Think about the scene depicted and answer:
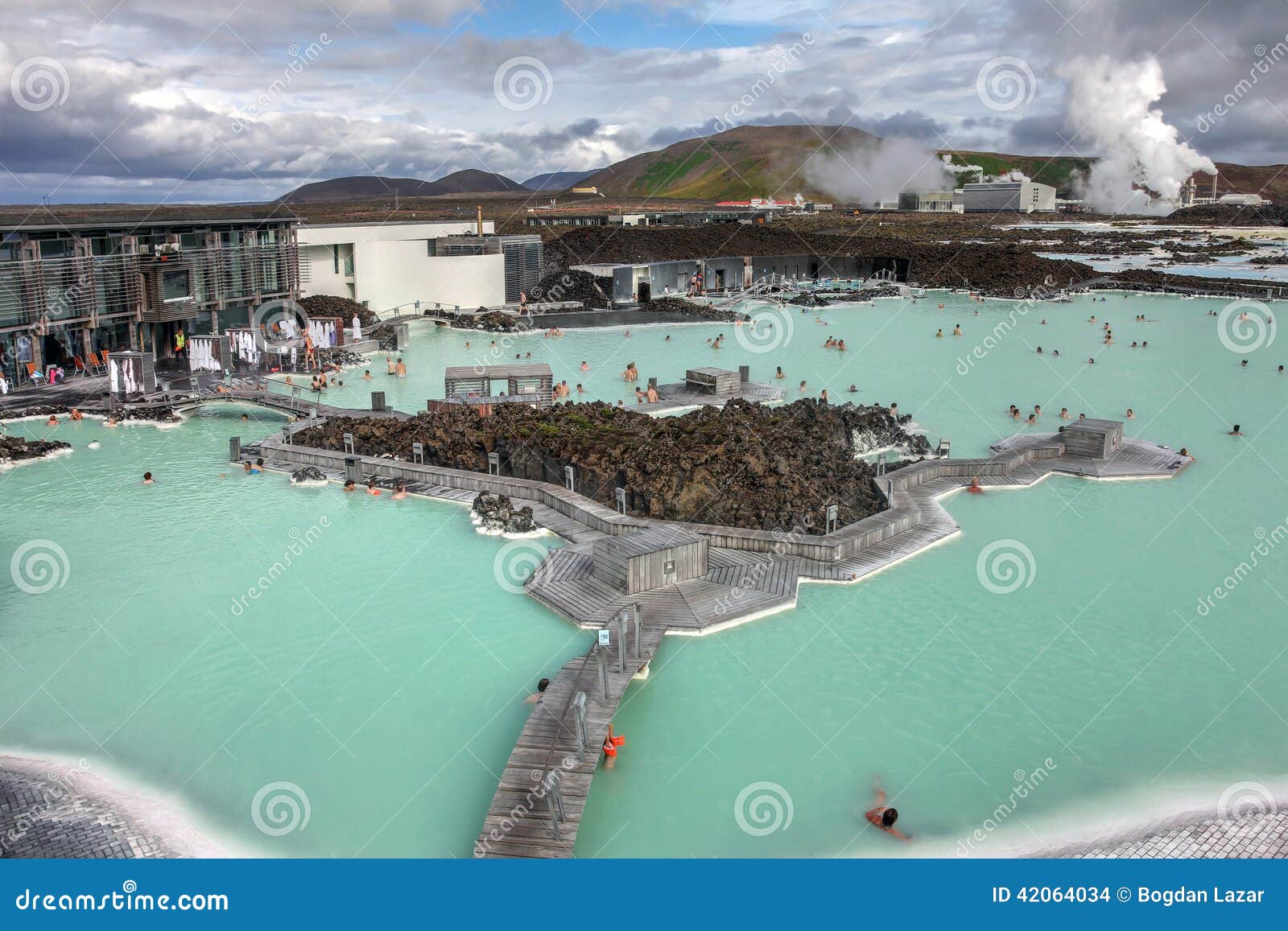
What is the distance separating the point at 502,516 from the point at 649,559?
4.65 m

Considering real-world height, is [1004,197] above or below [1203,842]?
above

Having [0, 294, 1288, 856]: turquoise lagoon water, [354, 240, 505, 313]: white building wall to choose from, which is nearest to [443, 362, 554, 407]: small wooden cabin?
[0, 294, 1288, 856]: turquoise lagoon water

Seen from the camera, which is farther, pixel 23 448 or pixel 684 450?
pixel 23 448

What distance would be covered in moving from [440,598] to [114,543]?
7.25 meters

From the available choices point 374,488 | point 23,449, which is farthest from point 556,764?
Answer: point 23,449

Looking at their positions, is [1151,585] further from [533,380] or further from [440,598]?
[533,380]

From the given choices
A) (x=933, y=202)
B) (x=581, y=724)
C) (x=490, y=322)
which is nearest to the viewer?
(x=581, y=724)

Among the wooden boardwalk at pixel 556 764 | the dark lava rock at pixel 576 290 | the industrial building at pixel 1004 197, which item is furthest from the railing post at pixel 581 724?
the industrial building at pixel 1004 197

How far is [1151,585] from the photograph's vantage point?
16547mm

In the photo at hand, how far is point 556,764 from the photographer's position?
35.0 feet

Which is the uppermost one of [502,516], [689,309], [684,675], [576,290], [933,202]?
[933,202]

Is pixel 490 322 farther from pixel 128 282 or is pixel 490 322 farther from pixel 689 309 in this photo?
pixel 128 282

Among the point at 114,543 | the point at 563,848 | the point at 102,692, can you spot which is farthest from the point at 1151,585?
the point at 114,543

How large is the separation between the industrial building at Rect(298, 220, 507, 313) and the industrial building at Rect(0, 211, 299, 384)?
5222mm
